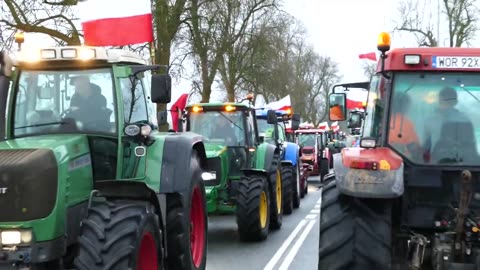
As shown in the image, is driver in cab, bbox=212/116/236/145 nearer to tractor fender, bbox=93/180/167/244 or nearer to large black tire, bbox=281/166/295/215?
large black tire, bbox=281/166/295/215

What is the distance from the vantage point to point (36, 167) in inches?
167

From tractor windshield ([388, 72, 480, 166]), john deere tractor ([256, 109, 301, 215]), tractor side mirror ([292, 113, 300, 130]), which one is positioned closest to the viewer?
tractor windshield ([388, 72, 480, 166])

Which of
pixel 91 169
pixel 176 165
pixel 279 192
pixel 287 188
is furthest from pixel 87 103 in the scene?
pixel 287 188

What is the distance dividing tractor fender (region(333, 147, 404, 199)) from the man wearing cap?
2.11 metres

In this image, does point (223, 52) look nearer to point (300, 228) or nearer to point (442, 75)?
point (300, 228)

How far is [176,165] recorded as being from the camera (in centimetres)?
581

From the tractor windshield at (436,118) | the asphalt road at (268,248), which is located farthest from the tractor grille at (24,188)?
the asphalt road at (268,248)

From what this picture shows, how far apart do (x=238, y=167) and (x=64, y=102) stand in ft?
16.6

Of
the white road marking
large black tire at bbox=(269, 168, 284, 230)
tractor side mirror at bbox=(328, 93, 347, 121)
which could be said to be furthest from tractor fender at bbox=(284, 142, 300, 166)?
tractor side mirror at bbox=(328, 93, 347, 121)

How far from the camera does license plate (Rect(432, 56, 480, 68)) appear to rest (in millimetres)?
4824

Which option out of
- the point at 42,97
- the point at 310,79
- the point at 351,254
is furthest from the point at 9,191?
the point at 310,79

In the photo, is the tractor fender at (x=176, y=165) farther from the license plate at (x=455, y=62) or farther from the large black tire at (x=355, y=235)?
the license plate at (x=455, y=62)

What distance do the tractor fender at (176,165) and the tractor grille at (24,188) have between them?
150 cm

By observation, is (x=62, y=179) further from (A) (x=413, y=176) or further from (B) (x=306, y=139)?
(B) (x=306, y=139)
